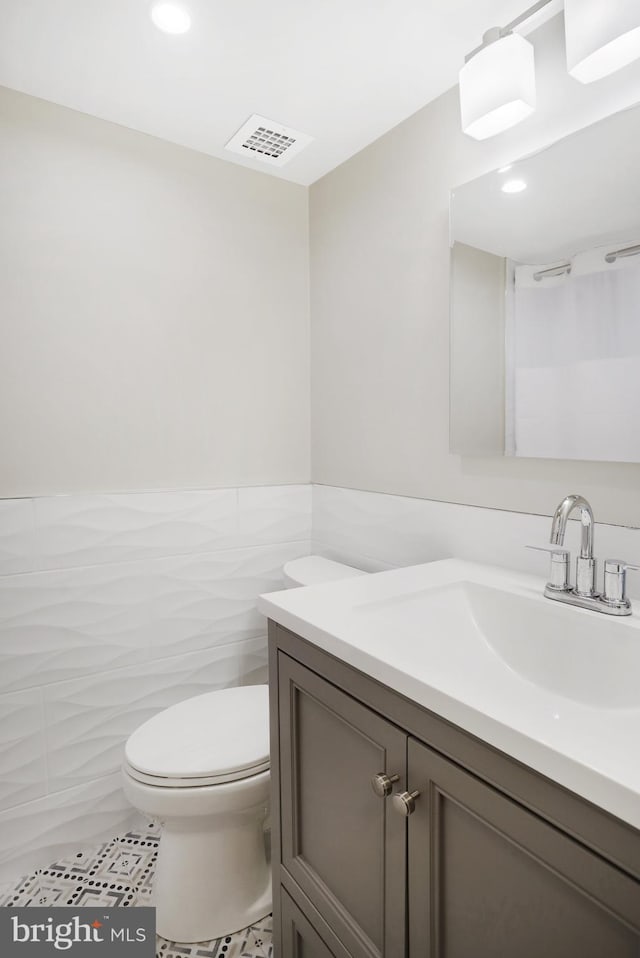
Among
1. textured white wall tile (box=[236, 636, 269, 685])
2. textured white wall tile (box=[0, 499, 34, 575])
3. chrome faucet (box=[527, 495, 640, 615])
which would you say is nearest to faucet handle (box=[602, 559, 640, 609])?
chrome faucet (box=[527, 495, 640, 615])

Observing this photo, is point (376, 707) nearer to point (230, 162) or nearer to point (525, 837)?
point (525, 837)

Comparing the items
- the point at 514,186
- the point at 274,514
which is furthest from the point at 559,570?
the point at 274,514

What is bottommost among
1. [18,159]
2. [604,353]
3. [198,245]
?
A: [604,353]

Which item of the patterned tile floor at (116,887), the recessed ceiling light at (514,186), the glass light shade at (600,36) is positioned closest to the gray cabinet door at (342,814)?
the patterned tile floor at (116,887)

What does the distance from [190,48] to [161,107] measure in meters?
0.28

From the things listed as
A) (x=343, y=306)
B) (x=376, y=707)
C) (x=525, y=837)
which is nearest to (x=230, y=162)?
(x=343, y=306)

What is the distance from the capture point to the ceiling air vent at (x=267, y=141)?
66.6 inches

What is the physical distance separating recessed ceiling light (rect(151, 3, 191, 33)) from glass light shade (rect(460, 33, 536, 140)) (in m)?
0.65

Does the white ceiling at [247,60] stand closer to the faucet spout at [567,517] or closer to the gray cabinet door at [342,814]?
the faucet spout at [567,517]

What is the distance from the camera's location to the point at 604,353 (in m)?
1.13

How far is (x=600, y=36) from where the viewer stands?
104 centimetres

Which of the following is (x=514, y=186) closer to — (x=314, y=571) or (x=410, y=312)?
(x=410, y=312)

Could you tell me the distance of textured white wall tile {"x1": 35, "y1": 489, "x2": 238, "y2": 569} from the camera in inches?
63.7

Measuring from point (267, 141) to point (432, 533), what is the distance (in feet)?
4.45
